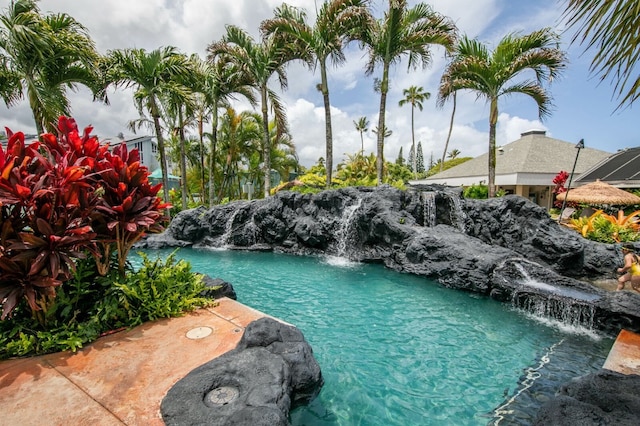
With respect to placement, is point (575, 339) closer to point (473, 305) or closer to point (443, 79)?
point (473, 305)

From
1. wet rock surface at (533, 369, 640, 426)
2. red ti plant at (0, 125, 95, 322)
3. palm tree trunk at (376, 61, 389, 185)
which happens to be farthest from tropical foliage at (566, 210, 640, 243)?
red ti plant at (0, 125, 95, 322)

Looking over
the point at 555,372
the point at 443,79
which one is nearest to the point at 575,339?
the point at 555,372

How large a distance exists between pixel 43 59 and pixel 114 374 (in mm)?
11904

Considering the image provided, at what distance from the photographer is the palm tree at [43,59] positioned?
961cm

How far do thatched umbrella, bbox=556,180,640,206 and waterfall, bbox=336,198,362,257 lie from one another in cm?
1144

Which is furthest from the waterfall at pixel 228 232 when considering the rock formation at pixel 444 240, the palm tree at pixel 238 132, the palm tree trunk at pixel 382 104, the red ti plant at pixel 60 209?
the red ti plant at pixel 60 209

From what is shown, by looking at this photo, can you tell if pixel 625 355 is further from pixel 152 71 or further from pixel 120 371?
pixel 152 71

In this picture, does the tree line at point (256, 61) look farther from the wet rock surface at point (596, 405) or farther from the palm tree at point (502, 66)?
the wet rock surface at point (596, 405)

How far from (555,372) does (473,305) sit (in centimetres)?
260

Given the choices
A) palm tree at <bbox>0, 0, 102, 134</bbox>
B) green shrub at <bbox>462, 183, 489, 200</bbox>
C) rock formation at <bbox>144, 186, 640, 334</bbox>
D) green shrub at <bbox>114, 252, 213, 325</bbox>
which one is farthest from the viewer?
green shrub at <bbox>462, 183, 489, 200</bbox>

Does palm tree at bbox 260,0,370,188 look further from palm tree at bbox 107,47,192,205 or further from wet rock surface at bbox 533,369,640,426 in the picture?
wet rock surface at bbox 533,369,640,426

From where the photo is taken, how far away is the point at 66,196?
3.39m

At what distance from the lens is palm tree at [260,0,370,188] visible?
14.0 metres

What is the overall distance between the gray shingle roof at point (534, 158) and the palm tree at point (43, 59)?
73.6 feet
